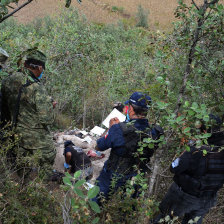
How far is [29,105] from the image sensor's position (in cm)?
303

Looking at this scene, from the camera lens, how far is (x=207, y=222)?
3.30 metres

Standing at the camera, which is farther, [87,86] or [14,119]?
[87,86]

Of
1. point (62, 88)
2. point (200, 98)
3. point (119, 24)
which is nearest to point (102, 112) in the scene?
point (62, 88)

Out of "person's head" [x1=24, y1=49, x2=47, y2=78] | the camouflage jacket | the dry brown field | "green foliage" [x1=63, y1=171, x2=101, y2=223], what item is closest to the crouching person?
the camouflage jacket

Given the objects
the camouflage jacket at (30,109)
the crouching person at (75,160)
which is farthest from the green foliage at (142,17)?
the camouflage jacket at (30,109)

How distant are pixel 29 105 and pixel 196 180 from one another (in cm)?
213

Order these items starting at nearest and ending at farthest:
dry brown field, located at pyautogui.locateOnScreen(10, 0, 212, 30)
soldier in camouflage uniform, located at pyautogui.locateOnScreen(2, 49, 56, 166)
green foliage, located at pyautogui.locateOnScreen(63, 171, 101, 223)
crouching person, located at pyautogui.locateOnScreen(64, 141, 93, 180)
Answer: green foliage, located at pyautogui.locateOnScreen(63, 171, 101, 223) → soldier in camouflage uniform, located at pyautogui.locateOnScreen(2, 49, 56, 166) → crouching person, located at pyautogui.locateOnScreen(64, 141, 93, 180) → dry brown field, located at pyautogui.locateOnScreen(10, 0, 212, 30)

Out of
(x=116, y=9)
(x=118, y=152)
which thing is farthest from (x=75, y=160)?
(x=116, y=9)

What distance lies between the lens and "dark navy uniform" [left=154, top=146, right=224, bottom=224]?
271 centimetres

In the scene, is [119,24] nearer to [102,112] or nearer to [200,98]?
[102,112]

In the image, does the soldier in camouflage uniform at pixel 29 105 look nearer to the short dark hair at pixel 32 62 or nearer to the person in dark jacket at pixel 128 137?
the short dark hair at pixel 32 62

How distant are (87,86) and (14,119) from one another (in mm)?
4645

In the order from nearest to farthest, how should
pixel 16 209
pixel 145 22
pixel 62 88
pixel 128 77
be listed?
pixel 16 209, pixel 62 88, pixel 128 77, pixel 145 22

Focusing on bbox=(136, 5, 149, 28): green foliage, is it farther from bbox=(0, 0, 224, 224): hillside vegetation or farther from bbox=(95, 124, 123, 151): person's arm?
bbox=(95, 124, 123, 151): person's arm
